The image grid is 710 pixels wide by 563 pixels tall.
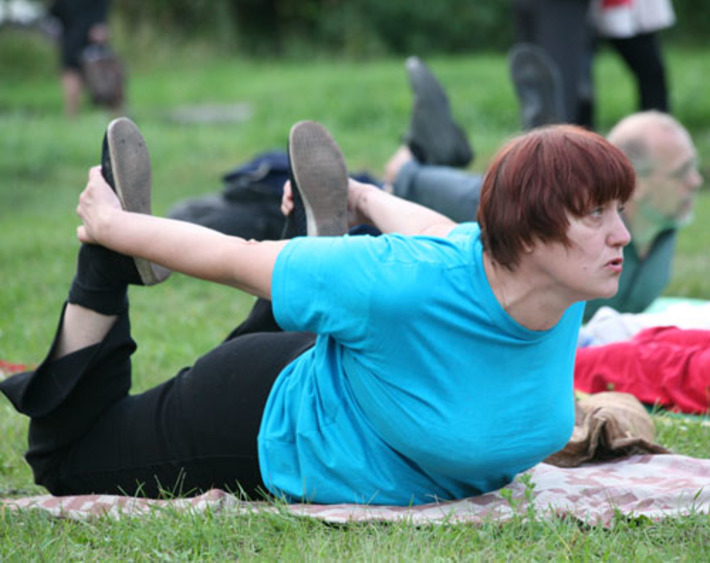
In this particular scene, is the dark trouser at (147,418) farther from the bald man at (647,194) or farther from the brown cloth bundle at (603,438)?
the bald man at (647,194)

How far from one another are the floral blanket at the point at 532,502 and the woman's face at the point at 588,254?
1.81 ft

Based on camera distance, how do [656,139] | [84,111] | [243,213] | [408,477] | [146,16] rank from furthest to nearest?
1. [146,16]
2. [84,111]
3. [243,213]
4. [656,139]
5. [408,477]

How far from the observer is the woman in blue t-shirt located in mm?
2123

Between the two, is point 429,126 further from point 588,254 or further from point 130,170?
point 588,254

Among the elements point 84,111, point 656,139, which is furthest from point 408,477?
point 84,111

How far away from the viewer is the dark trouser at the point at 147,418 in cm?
255

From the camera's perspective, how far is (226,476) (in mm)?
2580

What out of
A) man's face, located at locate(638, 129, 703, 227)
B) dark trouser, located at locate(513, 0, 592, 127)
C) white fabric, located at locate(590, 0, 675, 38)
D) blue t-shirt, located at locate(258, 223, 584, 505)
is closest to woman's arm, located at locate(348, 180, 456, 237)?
blue t-shirt, located at locate(258, 223, 584, 505)

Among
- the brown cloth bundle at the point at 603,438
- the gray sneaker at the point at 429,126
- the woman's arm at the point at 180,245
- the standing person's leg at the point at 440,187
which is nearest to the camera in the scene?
the woman's arm at the point at 180,245

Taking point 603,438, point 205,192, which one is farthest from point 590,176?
point 205,192

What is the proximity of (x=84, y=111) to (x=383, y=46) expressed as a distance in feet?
28.9

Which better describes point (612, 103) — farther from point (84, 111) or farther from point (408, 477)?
point (408, 477)

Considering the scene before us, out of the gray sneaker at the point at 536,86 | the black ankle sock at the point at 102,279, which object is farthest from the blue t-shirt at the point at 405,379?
the gray sneaker at the point at 536,86

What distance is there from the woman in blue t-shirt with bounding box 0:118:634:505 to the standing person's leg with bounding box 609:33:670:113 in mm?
4492
